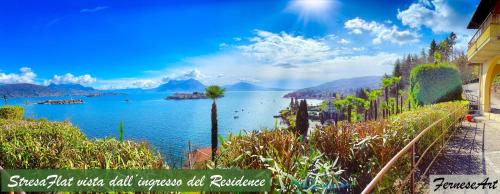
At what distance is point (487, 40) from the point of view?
14.0m

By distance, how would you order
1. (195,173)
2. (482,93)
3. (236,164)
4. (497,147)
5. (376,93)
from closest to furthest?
(195,173)
(236,164)
(497,147)
(482,93)
(376,93)

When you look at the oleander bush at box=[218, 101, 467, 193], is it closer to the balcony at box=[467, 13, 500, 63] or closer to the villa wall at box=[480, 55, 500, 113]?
the balcony at box=[467, 13, 500, 63]

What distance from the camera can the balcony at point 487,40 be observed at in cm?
1339

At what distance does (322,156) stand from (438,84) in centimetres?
2221

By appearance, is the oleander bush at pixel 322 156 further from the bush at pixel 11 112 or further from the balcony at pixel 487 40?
the bush at pixel 11 112

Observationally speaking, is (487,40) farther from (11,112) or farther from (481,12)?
(11,112)

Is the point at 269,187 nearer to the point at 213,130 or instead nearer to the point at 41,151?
the point at 41,151

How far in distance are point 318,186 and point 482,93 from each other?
70.9 ft

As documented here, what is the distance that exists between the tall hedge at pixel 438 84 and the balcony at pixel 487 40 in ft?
14.8

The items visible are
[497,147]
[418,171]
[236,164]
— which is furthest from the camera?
[497,147]

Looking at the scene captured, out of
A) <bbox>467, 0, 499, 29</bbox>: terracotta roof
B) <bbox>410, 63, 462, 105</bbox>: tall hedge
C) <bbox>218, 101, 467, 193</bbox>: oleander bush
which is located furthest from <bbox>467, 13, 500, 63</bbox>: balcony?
<bbox>218, 101, 467, 193</bbox>: oleander bush

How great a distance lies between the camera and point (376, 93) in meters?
42.6

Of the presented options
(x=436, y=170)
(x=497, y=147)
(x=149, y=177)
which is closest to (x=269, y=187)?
(x=149, y=177)
